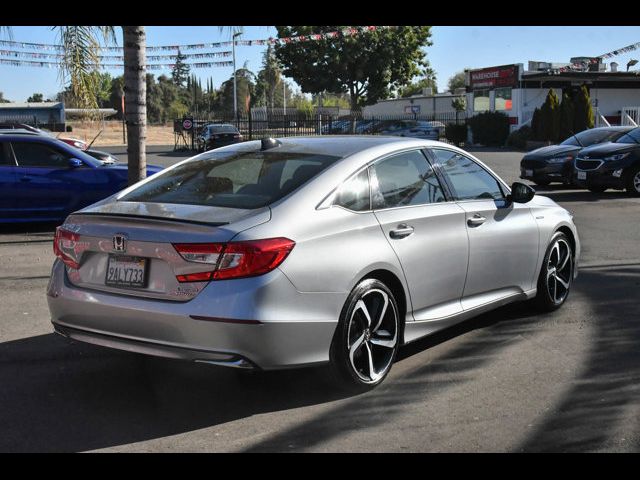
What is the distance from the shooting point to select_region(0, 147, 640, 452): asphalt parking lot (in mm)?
4176

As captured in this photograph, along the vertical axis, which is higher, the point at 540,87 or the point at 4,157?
the point at 540,87

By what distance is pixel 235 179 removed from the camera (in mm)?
5211

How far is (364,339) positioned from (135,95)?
6.74m

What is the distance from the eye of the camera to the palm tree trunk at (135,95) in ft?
33.8

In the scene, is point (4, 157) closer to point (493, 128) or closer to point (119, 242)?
point (119, 242)

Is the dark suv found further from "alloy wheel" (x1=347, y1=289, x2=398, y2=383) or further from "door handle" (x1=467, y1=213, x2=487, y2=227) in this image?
"alloy wheel" (x1=347, y1=289, x2=398, y2=383)

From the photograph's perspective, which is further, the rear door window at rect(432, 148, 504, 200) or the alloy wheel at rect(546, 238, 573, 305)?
the alloy wheel at rect(546, 238, 573, 305)

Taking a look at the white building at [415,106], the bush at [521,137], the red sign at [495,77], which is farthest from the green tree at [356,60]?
the bush at [521,137]

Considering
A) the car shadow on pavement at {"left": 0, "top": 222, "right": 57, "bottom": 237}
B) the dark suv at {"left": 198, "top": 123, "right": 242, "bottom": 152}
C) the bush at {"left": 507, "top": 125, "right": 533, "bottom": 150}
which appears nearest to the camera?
the car shadow on pavement at {"left": 0, "top": 222, "right": 57, "bottom": 237}

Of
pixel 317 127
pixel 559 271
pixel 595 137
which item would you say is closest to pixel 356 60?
pixel 317 127

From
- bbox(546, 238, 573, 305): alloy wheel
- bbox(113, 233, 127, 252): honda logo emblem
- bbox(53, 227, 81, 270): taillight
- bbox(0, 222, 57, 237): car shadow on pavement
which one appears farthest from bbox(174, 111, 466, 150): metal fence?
bbox(113, 233, 127, 252): honda logo emblem

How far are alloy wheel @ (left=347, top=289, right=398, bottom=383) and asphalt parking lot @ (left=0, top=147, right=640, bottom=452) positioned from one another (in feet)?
0.53

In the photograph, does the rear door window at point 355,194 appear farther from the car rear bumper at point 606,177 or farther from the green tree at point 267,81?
the green tree at point 267,81

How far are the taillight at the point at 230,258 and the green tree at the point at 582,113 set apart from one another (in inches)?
1384
